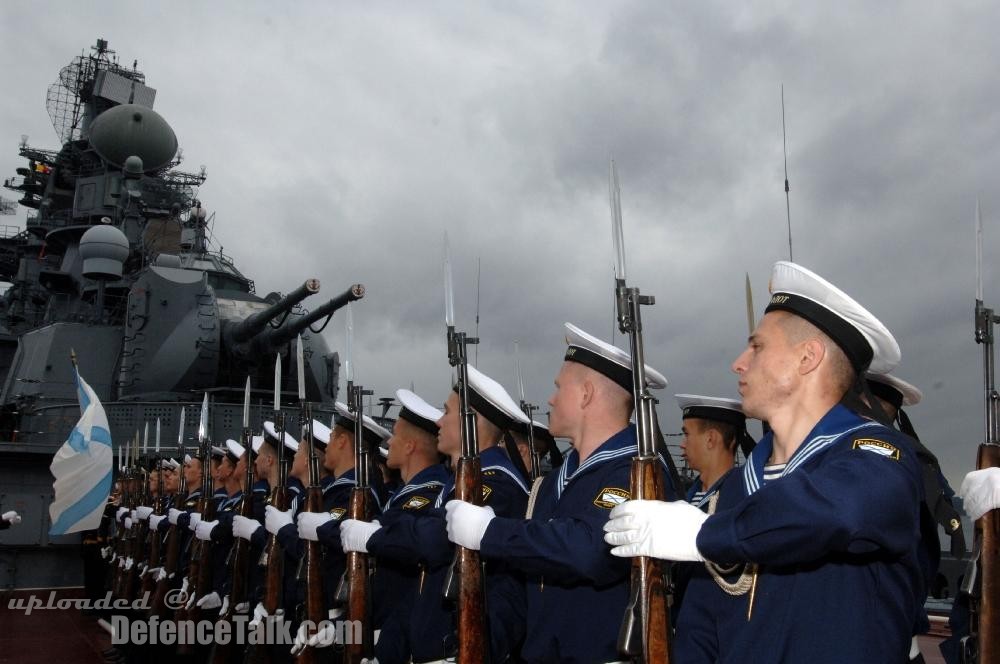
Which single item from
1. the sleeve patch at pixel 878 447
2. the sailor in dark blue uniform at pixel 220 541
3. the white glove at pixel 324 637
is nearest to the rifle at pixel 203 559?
the sailor in dark blue uniform at pixel 220 541

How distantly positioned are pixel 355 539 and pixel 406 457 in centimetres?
68

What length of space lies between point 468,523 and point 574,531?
0.47 meters

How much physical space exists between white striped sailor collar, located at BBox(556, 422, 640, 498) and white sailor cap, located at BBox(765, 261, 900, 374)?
94 centimetres

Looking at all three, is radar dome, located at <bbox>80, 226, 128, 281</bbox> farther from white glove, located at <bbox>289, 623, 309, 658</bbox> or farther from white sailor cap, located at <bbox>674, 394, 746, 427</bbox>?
white sailor cap, located at <bbox>674, 394, 746, 427</bbox>

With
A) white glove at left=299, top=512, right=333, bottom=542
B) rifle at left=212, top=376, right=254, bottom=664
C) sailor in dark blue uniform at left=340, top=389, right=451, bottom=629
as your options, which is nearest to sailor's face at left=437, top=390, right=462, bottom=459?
sailor in dark blue uniform at left=340, top=389, right=451, bottom=629

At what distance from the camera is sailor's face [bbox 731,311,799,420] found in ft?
7.22

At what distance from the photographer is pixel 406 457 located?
4.75 metres

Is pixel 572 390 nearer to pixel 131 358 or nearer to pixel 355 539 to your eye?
pixel 355 539

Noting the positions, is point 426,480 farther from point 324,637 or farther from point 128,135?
point 128,135

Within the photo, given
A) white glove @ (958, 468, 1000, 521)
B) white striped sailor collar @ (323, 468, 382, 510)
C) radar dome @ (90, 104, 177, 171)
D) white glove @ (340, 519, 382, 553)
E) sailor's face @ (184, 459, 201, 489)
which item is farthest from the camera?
radar dome @ (90, 104, 177, 171)

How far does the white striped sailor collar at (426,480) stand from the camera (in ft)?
14.5

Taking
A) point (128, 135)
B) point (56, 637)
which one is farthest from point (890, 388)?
point (128, 135)

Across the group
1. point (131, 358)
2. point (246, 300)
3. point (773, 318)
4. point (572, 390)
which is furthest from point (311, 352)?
point (773, 318)

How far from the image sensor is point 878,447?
1.92 meters
